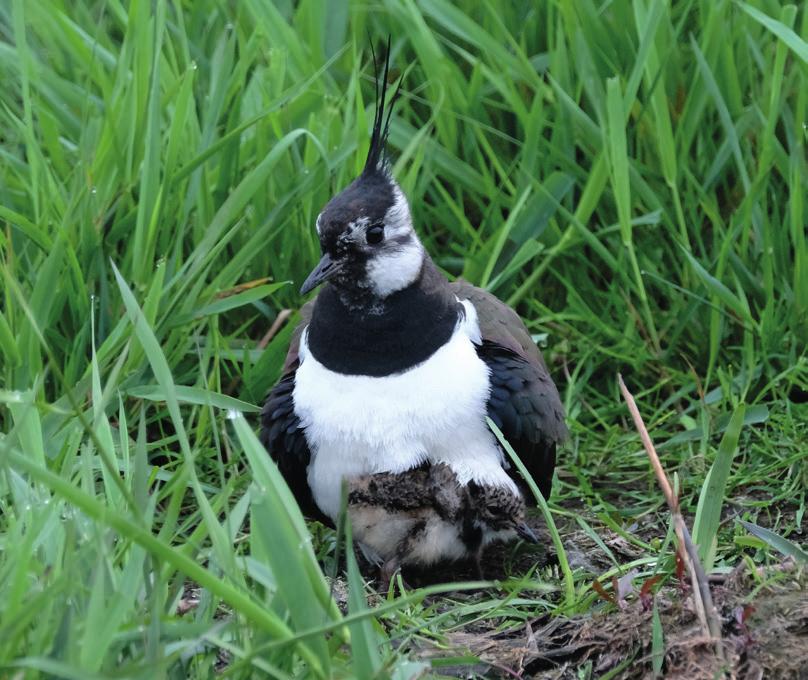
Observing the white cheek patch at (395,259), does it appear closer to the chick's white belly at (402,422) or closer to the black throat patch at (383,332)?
the black throat patch at (383,332)

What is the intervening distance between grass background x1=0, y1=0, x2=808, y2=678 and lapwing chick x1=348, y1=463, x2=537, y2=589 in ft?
0.57

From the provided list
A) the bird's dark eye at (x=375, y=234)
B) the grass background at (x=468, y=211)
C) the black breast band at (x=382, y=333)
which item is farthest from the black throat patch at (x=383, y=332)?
the grass background at (x=468, y=211)

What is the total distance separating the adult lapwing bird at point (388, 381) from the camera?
3285 millimetres

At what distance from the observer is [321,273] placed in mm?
3340

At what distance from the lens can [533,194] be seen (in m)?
4.23

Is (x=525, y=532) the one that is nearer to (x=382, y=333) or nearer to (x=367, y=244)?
(x=382, y=333)

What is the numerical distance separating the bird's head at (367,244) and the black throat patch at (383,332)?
42mm

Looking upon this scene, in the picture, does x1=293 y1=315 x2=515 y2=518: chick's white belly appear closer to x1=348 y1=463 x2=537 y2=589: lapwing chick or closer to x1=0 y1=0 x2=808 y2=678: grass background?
x1=348 y1=463 x2=537 y2=589: lapwing chick

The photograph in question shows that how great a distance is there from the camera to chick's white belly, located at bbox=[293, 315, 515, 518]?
3271mm

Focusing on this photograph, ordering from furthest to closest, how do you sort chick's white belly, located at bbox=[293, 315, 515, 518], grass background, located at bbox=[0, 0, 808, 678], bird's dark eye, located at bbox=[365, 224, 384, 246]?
grass background, located at bbox=[0, 0, 808, 678] < bird's dark eye, located at bbox=[365, 224, 384, 246] < chick's white belly, located at bbox=[293, 315, 515, 518]

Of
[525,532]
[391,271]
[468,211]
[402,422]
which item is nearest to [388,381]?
[402,422]

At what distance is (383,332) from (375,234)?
25 cm

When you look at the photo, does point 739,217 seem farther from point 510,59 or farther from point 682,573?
point 682,573

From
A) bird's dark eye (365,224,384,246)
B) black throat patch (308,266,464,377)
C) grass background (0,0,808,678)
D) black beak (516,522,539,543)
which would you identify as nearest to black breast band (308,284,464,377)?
black throat patch (308,266,464,377)
